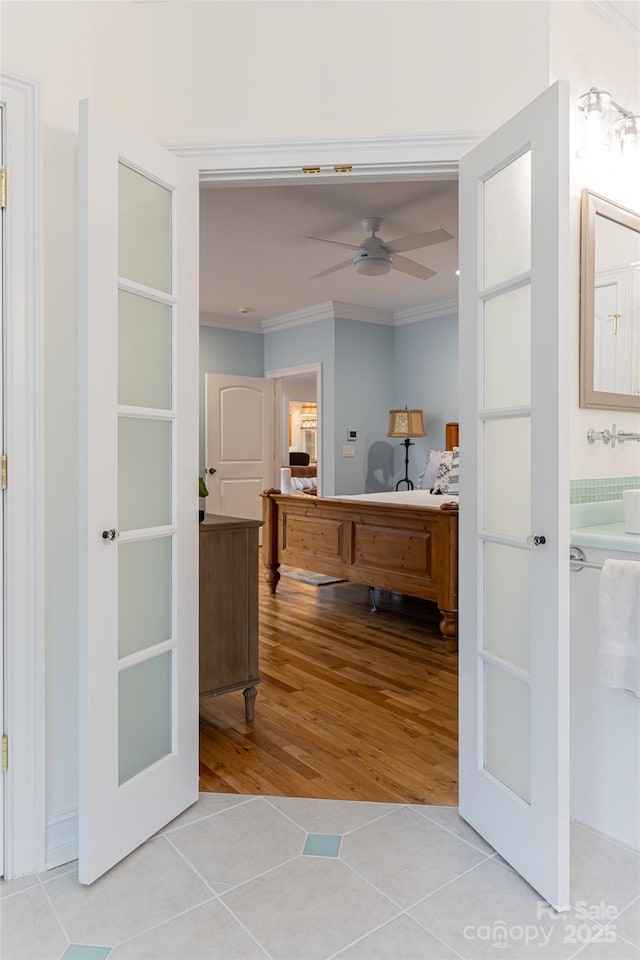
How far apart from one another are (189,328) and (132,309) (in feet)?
0.80

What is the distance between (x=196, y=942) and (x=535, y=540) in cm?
129

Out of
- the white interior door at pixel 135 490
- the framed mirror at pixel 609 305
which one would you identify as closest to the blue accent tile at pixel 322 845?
the white interior door at pixel 135 490

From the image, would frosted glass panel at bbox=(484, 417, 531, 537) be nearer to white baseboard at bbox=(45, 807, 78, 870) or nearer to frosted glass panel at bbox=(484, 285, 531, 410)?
frosted glass panel at bbox=(484, 285, 531, 410)

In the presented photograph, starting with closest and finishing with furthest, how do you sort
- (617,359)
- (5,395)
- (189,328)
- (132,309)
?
(5,395) < (132,309) < (189,328) < (617,359)

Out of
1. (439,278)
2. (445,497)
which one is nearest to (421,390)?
(439,278)

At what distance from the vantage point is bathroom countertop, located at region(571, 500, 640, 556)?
1912 mm

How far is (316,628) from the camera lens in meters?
4.35

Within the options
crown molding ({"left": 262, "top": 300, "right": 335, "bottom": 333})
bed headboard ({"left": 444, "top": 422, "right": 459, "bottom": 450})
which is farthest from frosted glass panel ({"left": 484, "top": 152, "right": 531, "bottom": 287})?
crown molding ({"left": 262, "top": 300, "right": 335, "bottom": 333})

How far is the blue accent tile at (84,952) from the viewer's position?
1484 millimetres

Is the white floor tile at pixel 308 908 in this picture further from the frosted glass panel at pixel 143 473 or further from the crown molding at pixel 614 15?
the crown molding at pixel 614 15

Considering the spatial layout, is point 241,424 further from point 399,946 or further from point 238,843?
point 399,946

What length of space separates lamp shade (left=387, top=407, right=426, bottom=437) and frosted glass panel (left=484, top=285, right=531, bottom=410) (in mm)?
4838

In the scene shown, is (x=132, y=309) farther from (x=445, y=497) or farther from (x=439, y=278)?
(x=439, y=278)

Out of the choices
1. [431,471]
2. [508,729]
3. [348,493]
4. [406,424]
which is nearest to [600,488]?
[508,729]
